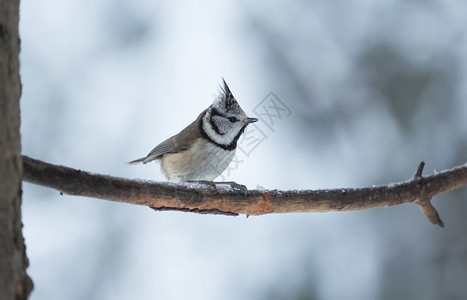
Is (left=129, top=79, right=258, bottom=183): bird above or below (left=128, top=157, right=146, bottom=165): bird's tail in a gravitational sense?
above

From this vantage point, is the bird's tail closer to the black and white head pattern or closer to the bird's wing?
the bird's wing

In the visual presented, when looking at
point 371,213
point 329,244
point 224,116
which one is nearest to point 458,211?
point 371,213

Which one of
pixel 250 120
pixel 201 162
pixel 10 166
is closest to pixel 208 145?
pixel 201 162

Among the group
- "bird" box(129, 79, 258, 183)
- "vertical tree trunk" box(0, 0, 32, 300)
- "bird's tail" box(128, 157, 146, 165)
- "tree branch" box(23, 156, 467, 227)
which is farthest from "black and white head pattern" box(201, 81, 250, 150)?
"vertical tree trunk" box(0, 0, 32, 300)

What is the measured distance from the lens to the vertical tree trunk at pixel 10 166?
1138 millimetres

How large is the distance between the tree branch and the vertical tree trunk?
1.30 feet

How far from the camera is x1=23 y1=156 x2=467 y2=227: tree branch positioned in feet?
5.49

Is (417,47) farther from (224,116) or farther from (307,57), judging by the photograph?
(224,116)

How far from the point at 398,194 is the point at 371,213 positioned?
127 centimetres

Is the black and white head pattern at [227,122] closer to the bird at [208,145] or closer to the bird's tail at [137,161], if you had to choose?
the bird at [208,145]

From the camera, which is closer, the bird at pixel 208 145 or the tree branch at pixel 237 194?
the tree branch at pixel 237 194

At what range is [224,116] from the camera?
3.08 m

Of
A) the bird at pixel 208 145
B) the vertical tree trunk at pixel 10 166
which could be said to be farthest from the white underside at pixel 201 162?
the vertical tree trunk at pixel 10 166

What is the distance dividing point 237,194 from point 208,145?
2.94 feet
